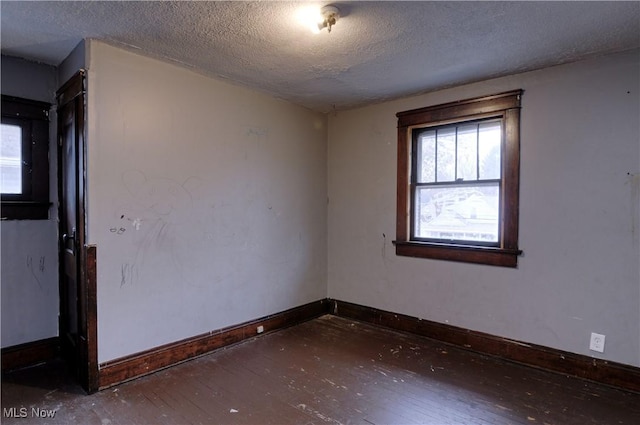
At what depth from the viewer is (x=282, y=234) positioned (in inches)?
157

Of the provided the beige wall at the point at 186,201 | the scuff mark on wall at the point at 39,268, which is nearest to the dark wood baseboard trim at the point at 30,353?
the scuff mark on wall at the point at 39,268

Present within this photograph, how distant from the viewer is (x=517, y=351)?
3.12m

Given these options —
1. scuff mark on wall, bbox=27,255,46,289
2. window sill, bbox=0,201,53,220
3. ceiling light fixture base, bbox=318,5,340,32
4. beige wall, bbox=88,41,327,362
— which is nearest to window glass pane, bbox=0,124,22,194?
window sill, bbox=0,201,53,220

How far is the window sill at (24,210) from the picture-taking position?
2828 mm

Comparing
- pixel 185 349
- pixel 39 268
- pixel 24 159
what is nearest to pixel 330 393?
pixel 185 349

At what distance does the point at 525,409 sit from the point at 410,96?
289 cm

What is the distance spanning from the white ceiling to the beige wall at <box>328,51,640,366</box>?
255 mm

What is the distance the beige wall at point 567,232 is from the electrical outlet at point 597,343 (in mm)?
33

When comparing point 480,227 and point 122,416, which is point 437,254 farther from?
point 122,416

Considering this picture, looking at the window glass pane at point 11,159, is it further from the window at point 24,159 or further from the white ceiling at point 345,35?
the white ceiling at point 345,35

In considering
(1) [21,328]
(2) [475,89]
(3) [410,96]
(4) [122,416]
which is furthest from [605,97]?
(1) [21,328]

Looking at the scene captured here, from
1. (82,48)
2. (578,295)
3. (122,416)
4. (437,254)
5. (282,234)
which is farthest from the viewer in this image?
(282,234)

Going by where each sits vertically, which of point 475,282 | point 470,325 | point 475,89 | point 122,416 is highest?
point 475,89

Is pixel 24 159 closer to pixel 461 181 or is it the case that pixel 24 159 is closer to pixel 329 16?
pixel 329 16
